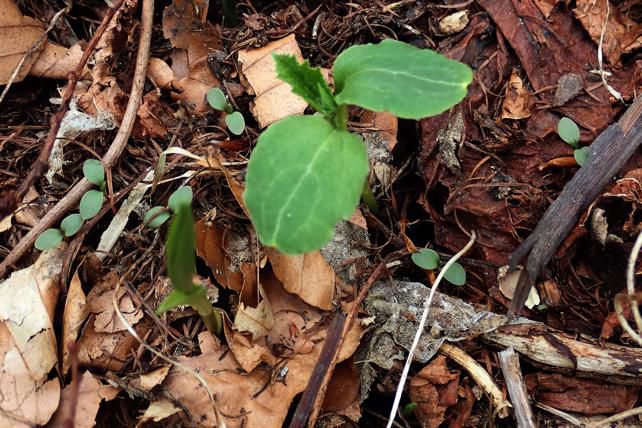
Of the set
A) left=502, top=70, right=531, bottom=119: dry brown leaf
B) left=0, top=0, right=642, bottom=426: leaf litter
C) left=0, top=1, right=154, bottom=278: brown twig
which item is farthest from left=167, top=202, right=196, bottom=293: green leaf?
left=502, top=70, right=531, bottom=119: dry brown leaf

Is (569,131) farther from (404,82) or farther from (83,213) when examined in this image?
(83,213)

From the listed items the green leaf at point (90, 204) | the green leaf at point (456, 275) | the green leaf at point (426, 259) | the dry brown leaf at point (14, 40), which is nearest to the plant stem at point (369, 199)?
the green leaf at point (426, 259)

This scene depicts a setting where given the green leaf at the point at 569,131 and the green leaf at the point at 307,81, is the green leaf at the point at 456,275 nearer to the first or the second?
the green leaf at the point at 569,131

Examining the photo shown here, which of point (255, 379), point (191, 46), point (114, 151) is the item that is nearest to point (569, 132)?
point (255, 379)

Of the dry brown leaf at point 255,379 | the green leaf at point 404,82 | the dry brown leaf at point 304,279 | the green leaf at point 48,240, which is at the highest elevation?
the green leaf at point 404,82

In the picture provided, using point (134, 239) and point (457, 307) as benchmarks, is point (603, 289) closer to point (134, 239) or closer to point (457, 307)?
point (457, 307)

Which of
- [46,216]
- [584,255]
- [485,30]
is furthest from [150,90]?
[584,255]

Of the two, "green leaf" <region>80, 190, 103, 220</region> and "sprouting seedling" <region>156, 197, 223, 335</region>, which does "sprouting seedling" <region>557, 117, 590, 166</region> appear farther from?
"green leaf" <region>80, 190, 103, 220</region>
